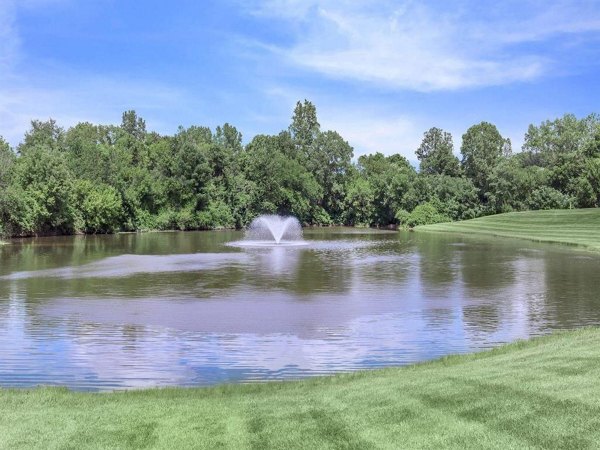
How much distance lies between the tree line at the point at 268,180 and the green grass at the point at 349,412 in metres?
60.0

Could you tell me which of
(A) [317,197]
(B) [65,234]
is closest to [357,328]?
(B) [65,234]

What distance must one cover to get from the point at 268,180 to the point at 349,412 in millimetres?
95865

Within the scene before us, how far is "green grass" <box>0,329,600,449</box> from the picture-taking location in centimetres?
648

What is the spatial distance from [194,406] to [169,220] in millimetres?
84131

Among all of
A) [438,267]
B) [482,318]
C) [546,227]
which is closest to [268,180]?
[546,227]

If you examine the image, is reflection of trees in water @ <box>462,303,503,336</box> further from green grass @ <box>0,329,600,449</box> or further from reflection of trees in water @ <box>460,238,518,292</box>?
green grass @ <box>0,329,600,449</box>

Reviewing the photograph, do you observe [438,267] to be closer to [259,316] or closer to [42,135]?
[259,316]

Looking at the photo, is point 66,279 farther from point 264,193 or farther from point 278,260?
point 264,193

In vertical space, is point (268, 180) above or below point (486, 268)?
above

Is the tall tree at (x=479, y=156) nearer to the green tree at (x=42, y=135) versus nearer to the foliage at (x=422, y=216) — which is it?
the foliage at (x=422, y=216)

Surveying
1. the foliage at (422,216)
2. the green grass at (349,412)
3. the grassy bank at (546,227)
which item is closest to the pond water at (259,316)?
the green grass at (349,412)

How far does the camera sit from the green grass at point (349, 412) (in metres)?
6.48

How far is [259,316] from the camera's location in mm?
16891

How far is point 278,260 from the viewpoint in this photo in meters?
34.8
